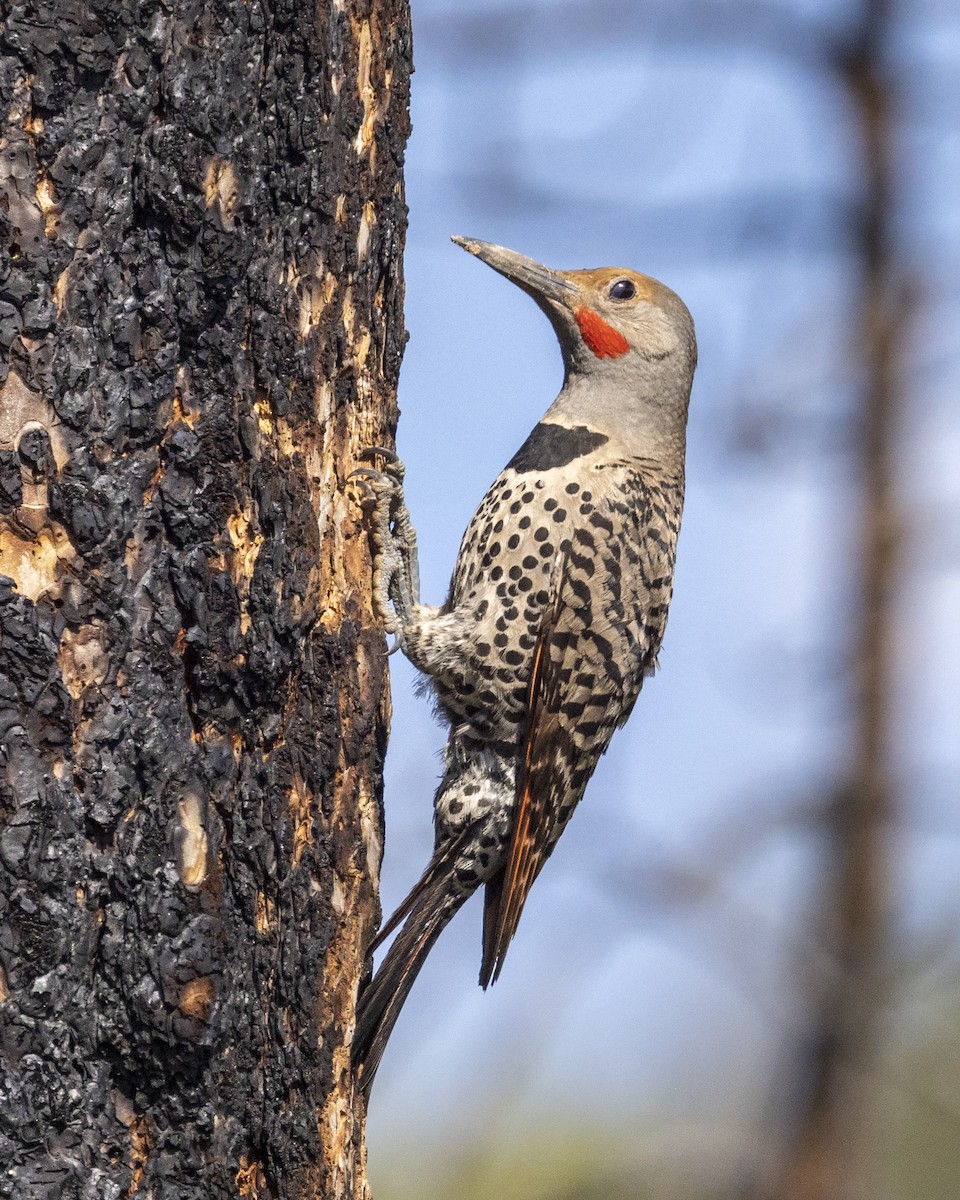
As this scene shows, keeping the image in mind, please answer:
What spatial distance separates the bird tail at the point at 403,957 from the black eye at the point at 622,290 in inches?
65.4

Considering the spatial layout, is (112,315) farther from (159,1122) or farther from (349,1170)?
(349,1170)

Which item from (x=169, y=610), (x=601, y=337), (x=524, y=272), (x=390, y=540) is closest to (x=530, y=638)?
(x=390, y=540)

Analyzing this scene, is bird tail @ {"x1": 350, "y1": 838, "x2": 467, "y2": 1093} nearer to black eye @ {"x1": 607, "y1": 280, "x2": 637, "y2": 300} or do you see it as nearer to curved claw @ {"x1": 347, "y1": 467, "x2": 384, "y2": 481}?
curved claw @ {"x1": 347, "y1": 467, "x2": 384, "y2": 481}

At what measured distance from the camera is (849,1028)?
19.8 feet

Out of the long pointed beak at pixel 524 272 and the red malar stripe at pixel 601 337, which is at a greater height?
the long pointed beak at pixel 524 272

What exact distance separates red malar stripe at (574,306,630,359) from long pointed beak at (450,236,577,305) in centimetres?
8

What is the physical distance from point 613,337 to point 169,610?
2270mm

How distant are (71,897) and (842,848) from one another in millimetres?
4981

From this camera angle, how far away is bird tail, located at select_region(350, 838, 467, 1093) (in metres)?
2.71

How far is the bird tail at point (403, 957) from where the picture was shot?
271 cm

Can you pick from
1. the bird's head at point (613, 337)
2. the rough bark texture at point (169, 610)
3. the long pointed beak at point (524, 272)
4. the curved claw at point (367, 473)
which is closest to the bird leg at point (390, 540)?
the curved claw at point (367, 473)

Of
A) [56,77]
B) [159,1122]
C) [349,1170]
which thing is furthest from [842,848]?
[56,77]

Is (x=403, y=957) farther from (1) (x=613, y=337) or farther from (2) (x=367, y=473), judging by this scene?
(1) (x=613, y=337)

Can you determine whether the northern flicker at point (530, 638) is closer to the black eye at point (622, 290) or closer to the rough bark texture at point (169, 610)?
the black eye at point (622, 290)
